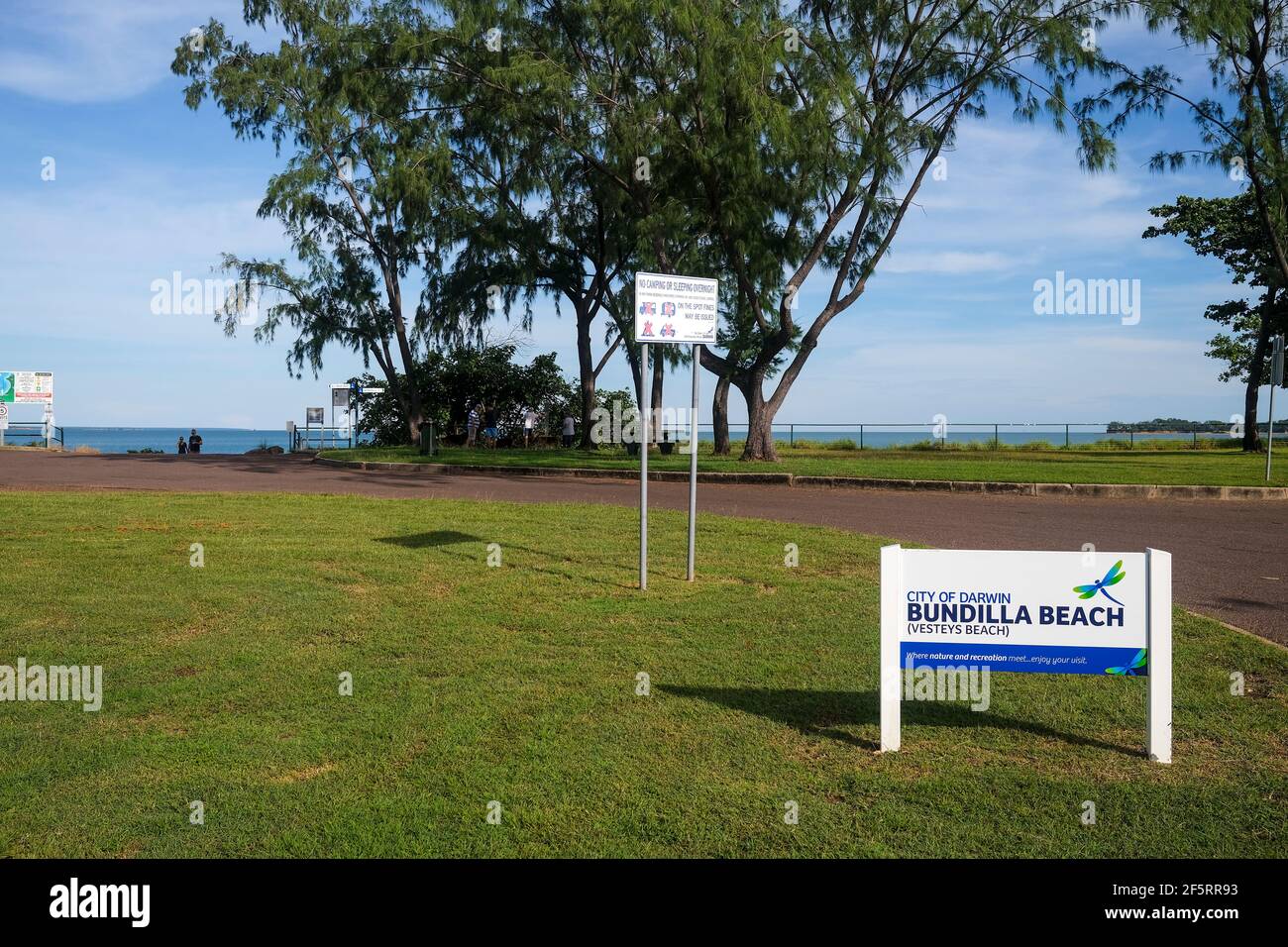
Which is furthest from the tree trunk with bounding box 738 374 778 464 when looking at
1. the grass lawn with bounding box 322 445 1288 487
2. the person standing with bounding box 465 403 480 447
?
the person standing with bounding box 465 403 480 447

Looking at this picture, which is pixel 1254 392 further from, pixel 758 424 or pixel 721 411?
pixel 758 424

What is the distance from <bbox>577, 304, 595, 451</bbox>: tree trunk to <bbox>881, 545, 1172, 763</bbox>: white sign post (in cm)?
2901

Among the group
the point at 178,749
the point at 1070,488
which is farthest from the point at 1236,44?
the point at 178,749

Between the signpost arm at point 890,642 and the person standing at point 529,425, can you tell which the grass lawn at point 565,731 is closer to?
the signpost arm at point 890,642

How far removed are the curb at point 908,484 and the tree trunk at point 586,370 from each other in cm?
949

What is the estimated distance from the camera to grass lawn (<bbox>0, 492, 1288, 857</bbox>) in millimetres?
4078

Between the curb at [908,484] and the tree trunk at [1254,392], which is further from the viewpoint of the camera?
the tree trunk at [1254,392]

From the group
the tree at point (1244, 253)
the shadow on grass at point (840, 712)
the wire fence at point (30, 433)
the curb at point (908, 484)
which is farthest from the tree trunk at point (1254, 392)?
the wire fence at point (30, 433)

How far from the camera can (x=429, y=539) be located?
11.6 m

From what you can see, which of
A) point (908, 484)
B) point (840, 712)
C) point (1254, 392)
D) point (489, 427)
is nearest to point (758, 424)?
point (908, 484)

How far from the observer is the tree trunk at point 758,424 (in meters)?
26.0

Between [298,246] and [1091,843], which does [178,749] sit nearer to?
[1091,843]

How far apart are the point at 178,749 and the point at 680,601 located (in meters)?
4.49

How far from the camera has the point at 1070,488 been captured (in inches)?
734
